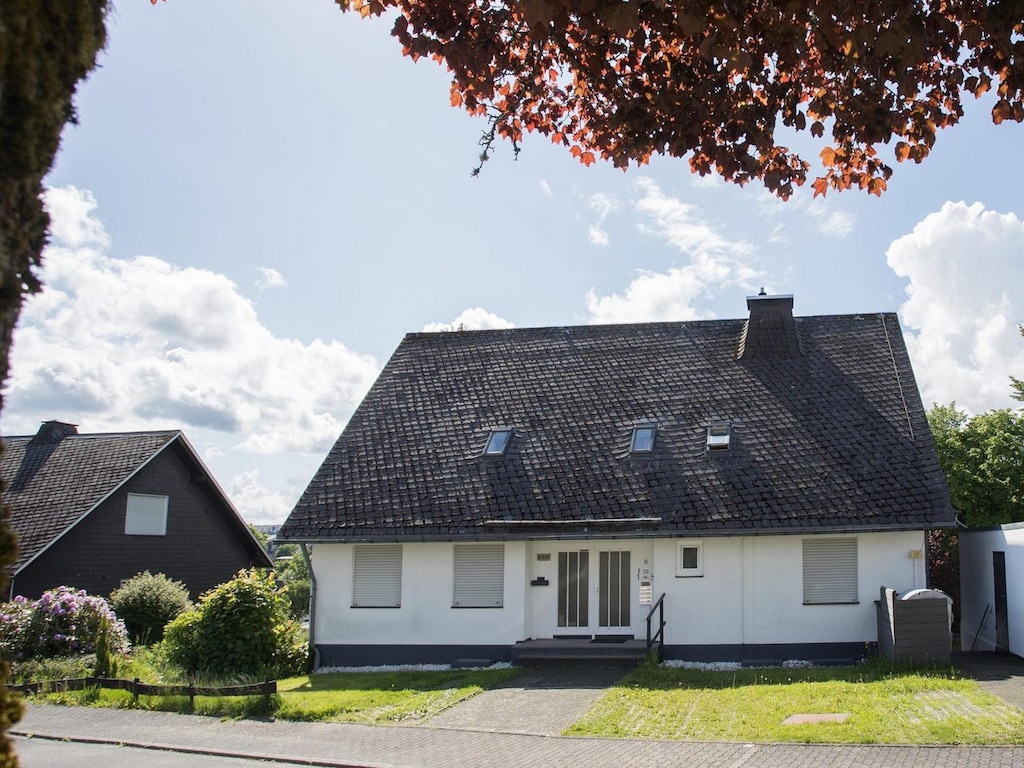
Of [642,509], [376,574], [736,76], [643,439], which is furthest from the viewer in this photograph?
[643,439]

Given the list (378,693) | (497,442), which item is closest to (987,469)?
(497,442)

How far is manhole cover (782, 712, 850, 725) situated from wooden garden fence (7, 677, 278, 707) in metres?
7.17

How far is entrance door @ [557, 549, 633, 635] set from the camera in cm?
1833

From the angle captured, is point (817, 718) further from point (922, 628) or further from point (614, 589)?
point (614, 589)

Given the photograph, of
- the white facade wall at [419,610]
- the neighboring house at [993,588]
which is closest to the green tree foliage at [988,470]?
the neighboring house at [993,588]

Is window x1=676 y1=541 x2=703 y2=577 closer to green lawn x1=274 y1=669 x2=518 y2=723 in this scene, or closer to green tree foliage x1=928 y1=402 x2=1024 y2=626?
green lawn x1=274 y1=669 x2=518 y2=723

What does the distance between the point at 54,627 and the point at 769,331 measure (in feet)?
53.8

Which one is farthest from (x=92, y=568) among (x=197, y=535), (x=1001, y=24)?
(x=1001, y=24)

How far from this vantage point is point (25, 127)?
90.7 inches

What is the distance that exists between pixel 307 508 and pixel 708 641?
327 inches

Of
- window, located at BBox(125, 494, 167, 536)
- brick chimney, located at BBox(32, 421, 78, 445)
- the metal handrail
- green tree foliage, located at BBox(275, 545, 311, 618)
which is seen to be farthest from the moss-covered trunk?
green tree foliage, located at BBox(275, 545, 311, 618)

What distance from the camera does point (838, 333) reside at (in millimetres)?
22250

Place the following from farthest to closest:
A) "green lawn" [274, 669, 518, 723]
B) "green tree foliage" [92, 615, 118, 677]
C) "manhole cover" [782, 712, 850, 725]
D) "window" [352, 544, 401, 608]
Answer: "window" [352, 544, 401, 608]
"green tree foliage" [92, 615, 118, 677]
"green lawn" [274, 669, 518, 723]
"manhole cover" [782, 712, 850, 725]

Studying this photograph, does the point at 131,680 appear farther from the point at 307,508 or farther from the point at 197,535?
the point at 197,535
